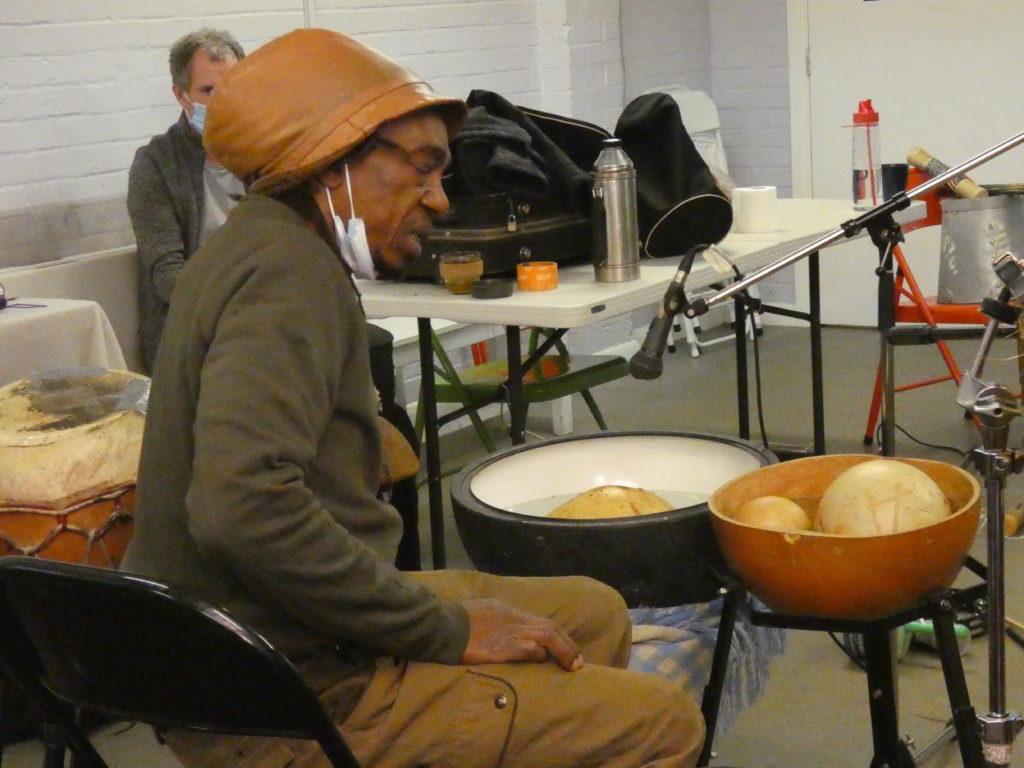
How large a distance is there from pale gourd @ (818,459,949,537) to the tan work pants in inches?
13.8

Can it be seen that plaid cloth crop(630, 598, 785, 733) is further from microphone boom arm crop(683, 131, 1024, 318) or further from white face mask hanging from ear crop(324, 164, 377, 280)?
white face mask hanging from ear crop(324, 164, 377, 280)

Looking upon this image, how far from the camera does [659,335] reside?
5.79ft

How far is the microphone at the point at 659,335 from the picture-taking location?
1748mm

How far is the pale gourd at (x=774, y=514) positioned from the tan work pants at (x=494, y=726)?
323 millimetres

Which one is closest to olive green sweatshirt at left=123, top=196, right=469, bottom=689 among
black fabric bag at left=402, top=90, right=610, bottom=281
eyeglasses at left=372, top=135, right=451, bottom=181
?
eyeglasses at left=372, top=135, right=451, bottom=181

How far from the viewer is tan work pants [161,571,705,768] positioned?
1486 millimetres

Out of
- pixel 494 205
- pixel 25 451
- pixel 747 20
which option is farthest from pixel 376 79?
pixel 747 20

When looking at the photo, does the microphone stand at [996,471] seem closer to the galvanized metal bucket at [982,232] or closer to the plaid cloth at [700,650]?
the plaid cloth at [700,650]

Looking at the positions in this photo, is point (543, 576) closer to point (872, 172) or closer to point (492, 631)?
point (492, 631)

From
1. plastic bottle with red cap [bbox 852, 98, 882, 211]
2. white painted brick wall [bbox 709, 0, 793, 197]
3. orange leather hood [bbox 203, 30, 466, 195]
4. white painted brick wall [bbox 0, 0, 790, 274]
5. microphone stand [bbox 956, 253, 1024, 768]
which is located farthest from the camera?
white painted brick wall [bbox 709, 0, 793, 197]

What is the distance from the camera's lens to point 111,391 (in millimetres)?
2439

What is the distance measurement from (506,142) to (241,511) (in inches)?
69.6

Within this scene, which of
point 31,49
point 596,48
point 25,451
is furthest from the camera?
point 596,48

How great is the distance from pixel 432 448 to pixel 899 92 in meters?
3.68
